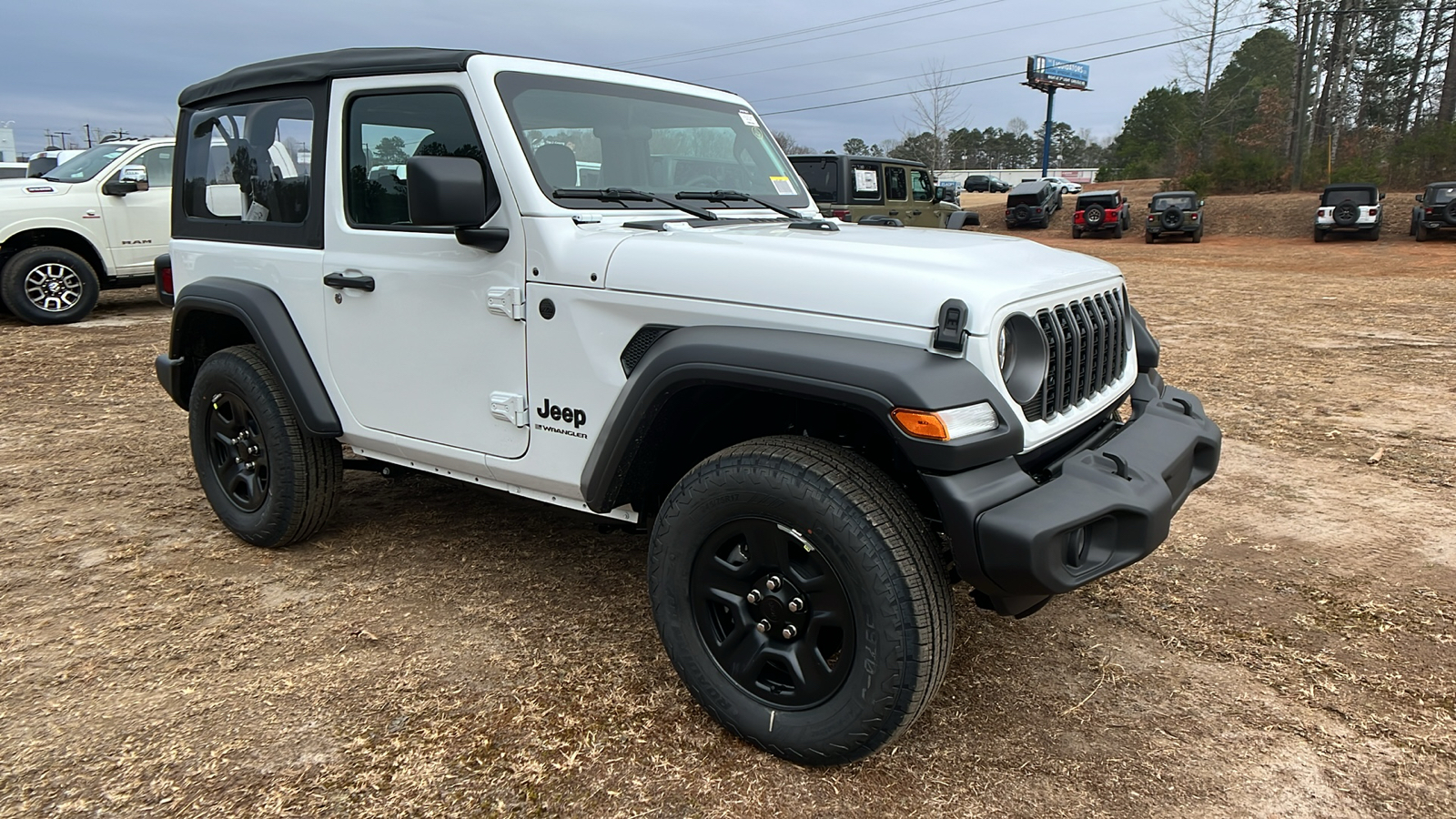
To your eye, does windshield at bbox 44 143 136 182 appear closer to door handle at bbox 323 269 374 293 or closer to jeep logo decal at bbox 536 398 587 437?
door handle at bbox 323 269 374 293

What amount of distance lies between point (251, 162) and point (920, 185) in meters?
15.2

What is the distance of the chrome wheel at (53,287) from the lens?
9.81 meters

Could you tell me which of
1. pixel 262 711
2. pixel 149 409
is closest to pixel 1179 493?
pixel 262 711

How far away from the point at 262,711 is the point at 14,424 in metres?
4.80

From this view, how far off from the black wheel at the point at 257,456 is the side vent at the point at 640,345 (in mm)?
1706

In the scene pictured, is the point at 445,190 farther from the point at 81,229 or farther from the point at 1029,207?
the point at 1029,207

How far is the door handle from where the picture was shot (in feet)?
10.8

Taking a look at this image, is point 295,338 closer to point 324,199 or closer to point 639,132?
point 324,199

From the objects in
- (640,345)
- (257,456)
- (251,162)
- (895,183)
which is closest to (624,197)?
(640,345)

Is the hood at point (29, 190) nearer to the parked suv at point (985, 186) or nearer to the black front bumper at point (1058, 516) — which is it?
the black front bumper at point (1058, 516)

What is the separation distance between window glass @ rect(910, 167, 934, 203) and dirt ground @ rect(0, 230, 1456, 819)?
12.8 m

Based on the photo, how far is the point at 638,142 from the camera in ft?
11.1

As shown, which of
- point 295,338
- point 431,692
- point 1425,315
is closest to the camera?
point 431,692

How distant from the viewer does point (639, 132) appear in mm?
3408
